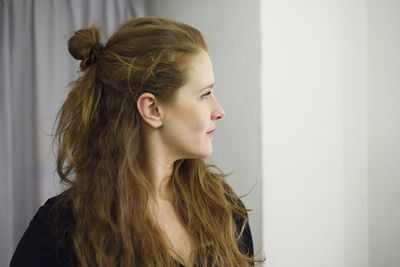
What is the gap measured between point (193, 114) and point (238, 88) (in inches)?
28.5

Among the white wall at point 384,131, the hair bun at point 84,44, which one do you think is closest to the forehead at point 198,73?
the hair bun at point 84,44

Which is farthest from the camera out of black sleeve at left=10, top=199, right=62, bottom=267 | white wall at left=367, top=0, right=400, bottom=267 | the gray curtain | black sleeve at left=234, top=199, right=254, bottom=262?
white wall at left=367, top=0, right=400, bottom=267

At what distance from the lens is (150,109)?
988 millimetres

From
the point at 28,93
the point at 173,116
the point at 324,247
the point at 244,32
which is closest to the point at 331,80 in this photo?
the point at 244,32

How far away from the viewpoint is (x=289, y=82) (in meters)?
1.66

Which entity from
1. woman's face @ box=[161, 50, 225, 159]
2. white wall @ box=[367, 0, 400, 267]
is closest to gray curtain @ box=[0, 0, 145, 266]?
woman's face @ box=[161, 50, 225, 159]

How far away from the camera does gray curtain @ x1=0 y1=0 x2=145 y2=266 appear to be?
1570 millimetres

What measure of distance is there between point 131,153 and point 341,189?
1364 millimetres

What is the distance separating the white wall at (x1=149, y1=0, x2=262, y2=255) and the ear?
0.69m

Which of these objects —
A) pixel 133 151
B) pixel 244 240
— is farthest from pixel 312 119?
pixel 133 151

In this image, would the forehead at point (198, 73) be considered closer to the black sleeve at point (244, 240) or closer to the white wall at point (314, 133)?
the black sleeve at point (244, 240)

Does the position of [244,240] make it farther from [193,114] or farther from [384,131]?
[384,131]

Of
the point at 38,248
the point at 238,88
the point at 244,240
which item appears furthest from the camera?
the point at 238,88

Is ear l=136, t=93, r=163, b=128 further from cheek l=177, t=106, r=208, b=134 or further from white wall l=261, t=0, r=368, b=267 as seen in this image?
white wall l=261, t=0, r=368, b=267
